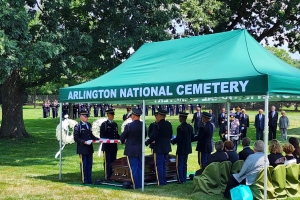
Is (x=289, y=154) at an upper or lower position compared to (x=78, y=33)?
lower

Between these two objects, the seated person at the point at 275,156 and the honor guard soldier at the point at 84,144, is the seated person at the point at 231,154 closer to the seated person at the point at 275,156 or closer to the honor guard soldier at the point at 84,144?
the seated person at the point at 275,156

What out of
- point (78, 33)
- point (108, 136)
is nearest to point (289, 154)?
point (108, 136)

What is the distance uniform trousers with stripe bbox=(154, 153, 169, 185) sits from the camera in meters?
11.4

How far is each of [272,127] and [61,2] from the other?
12.1 meters

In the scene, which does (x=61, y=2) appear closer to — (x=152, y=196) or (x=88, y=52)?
(x=88, y=52)

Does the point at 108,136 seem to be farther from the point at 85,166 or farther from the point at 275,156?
the point at 275,156

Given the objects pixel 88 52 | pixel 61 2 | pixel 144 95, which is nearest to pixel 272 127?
pixel 88 52

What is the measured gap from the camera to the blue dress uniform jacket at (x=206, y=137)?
40.0 ft

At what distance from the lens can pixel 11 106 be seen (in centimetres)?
2298

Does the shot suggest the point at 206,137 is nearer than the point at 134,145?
No

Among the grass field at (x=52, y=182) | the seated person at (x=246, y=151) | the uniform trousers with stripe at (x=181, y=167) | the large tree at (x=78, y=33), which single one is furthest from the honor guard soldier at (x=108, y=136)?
the large tree at (x=78, y=33)

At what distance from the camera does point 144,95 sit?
403 inches

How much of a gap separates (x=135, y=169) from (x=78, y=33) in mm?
10179

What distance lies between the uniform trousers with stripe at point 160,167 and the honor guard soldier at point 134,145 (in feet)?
1.72
